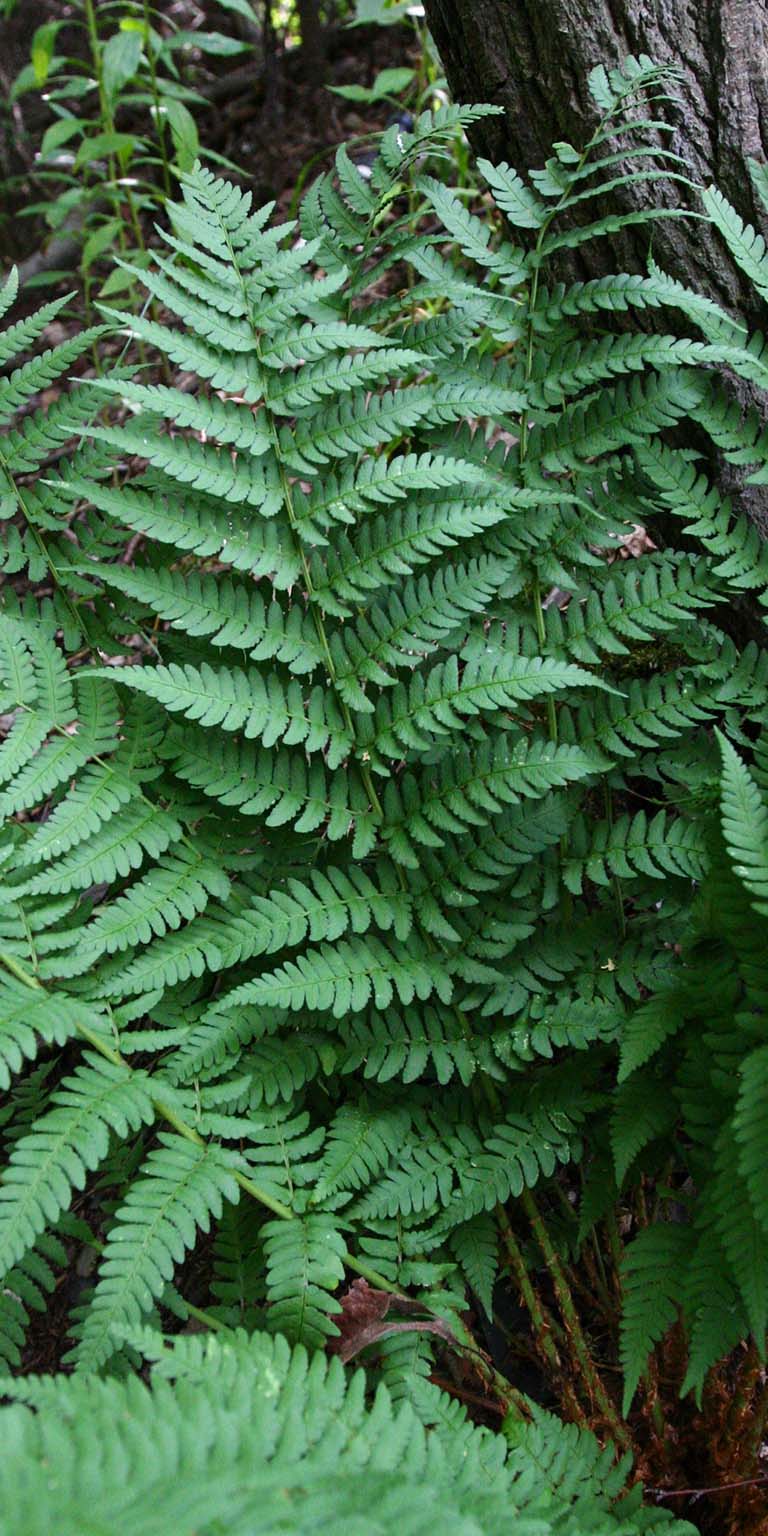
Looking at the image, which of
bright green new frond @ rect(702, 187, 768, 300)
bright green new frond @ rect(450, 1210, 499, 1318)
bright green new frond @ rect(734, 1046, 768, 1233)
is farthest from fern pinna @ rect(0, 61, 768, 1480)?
bright green new frond @ rect(734, 1046, 768, 1233)

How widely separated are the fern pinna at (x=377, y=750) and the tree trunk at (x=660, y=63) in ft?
0.30

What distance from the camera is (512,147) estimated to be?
2.42 m

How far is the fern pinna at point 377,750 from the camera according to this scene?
2115 mm

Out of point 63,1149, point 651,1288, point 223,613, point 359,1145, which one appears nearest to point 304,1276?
point 359,1145

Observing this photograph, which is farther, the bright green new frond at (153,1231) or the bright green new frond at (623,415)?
the bright green new frond at (623,415)

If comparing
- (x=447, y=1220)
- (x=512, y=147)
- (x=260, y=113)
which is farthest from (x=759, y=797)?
(x=260, y=113)

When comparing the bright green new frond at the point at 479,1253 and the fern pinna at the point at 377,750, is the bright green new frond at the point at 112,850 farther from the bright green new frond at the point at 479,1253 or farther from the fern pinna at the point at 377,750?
the bright green new frond at the point at 479,1253

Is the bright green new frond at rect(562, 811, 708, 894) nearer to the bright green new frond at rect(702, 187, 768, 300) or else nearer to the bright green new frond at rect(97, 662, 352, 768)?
the bright green new frond at rect(97, 662, 352, 768)

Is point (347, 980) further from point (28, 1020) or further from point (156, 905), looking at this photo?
point (28, 1020)

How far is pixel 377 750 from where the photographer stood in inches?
88.7

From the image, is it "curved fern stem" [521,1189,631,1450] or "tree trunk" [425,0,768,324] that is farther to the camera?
"tree trunk" [425,0,768,324]

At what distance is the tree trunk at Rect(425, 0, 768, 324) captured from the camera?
2236 millimetres

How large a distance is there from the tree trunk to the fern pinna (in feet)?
0.30

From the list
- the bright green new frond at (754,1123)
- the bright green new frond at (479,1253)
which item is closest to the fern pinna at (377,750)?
the bright green new frond at (479,1253)
